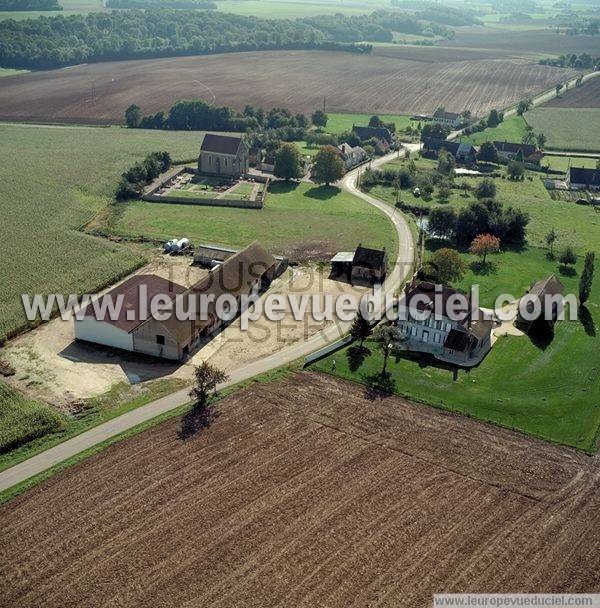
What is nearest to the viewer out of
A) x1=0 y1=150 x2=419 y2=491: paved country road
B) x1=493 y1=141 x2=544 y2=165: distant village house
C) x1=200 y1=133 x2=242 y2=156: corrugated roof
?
x1=0 y1=150 x2=419 y2=491: paved country road

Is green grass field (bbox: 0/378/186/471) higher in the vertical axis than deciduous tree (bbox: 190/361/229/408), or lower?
lower

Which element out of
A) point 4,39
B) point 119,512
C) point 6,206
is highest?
point 4,39

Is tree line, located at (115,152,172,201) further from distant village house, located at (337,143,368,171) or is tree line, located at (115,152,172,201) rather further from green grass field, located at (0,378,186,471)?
green grass field, located at (0,378,186,471)

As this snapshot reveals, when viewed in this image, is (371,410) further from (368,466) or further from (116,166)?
(116,166)

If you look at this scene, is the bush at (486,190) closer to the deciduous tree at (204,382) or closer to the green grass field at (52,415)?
the deciduous tree at (204,382)

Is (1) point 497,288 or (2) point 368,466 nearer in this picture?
(2) point 368,466

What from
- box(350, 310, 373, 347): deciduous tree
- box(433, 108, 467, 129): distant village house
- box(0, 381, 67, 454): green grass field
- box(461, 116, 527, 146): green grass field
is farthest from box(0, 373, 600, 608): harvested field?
box(433, 108, 467, 129): distant village house

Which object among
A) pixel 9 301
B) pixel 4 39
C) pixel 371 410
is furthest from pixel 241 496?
pixel 4 39

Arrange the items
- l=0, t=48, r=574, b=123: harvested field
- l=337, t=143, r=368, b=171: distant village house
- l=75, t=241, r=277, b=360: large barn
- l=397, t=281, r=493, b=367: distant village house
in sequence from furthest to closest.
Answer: l=0, t=48, r=574, b=123: harvested field
l=337, t=143, r=368, b=171: distant village house
l=397, t=281, r=493, b=367: distant village house
l=75, t=241, r=277, b=360: large barn

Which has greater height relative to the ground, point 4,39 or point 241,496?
point 4,39
